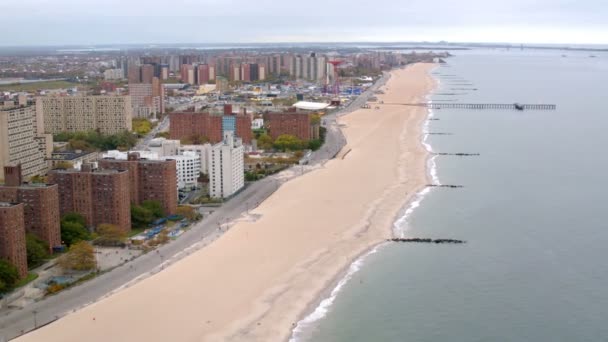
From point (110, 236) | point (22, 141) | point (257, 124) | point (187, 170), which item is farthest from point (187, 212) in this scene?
point (257, 124)

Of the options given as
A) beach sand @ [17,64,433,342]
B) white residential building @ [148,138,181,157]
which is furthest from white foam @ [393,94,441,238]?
white residential building @ [148,138,181,157]

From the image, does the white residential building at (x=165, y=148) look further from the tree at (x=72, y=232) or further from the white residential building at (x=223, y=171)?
the tree at (x=72, y=232)

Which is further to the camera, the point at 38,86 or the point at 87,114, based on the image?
the point at 38,86

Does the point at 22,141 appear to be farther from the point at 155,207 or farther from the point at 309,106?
the point at 309,106

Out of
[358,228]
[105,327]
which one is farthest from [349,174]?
[105,327]

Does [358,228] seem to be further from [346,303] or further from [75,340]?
[75,340]

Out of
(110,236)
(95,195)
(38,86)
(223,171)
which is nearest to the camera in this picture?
(110,236)

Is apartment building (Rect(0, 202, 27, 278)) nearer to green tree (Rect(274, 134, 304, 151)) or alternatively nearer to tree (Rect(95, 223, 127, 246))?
tree (Rect(95, 223, 127, 246))
